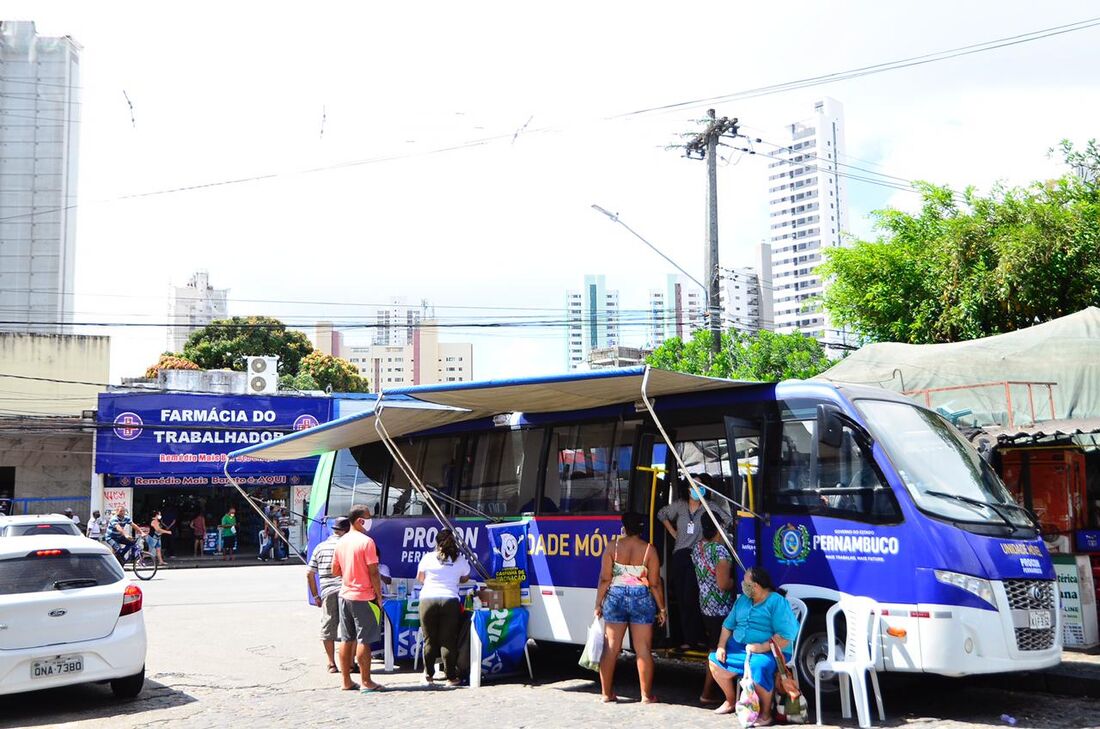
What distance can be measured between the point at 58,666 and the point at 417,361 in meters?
125

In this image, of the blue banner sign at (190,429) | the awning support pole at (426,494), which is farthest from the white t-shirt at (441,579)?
the blue banner sign at (190,429)

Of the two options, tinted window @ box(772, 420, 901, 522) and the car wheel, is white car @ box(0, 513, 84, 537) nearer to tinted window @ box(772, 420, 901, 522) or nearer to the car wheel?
the car wheel

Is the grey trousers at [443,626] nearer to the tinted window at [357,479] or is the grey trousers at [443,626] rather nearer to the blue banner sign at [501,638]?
the blue banner sign at [501,638]

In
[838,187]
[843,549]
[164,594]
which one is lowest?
[164,594]

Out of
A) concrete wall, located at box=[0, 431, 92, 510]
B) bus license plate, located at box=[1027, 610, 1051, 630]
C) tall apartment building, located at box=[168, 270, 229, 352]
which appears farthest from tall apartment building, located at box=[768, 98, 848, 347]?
bus license plate, located at box=[1027, 610, 1051, 630]

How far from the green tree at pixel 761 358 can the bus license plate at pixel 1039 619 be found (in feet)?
54.8

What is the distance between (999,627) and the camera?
24.6 feet

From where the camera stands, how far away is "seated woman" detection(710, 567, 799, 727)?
7.79 meters

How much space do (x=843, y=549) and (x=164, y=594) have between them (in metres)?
16.0

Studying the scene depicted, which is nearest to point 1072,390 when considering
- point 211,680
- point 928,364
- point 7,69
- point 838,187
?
point 928,364

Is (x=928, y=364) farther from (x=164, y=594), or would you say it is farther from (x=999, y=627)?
(x=164, y=594)

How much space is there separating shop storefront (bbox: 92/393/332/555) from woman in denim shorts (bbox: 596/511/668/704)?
23.4 m

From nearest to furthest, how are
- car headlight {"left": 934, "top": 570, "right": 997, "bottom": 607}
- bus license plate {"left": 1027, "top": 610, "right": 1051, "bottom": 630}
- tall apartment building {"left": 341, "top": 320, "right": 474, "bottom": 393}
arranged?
car headlight {"left": 934, "top": 570, "right": 997, "bottom": 607}
bus license plate {"left": 1027, "top": 610, "right": 1051, "bottom": 630}
tall apartment building {"left": 341, "top": 320, "right": 474, "bottom": 393}

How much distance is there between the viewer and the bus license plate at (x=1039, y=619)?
306 inches
